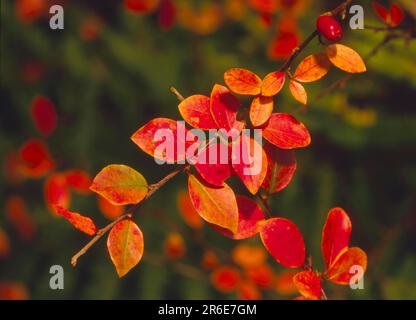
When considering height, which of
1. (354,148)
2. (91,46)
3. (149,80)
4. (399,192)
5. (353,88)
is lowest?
(399,192)

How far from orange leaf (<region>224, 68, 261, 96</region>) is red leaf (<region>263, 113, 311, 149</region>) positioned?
0.04 meters

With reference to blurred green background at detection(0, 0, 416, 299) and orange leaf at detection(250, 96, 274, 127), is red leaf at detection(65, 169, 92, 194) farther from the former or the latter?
orange leaf at detection(250, 96, 274, 127)

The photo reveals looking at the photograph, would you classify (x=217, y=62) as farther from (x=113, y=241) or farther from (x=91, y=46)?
(x=113, y=241)

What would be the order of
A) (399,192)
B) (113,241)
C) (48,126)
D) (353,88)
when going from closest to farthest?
1. (113,241)
2. (353,88)
3. (399,192)
4. (48,126)

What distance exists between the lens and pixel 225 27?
1.59 m

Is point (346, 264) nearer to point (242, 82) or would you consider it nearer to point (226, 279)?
point (242, 82)

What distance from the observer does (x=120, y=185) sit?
0.56 m

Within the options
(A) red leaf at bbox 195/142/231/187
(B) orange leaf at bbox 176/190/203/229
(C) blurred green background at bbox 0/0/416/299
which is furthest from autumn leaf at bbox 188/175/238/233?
(B) orange leaf at bbox 176/190/203/229

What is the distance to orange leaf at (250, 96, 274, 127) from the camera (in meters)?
0.55

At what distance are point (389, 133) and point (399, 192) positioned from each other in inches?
7.4

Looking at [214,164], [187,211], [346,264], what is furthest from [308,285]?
[187,211]

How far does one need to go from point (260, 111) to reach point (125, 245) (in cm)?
20

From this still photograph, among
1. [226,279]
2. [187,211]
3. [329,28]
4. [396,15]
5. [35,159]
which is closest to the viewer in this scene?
[329,28]

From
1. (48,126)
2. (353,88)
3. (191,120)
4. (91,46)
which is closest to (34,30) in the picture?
(91,46)
